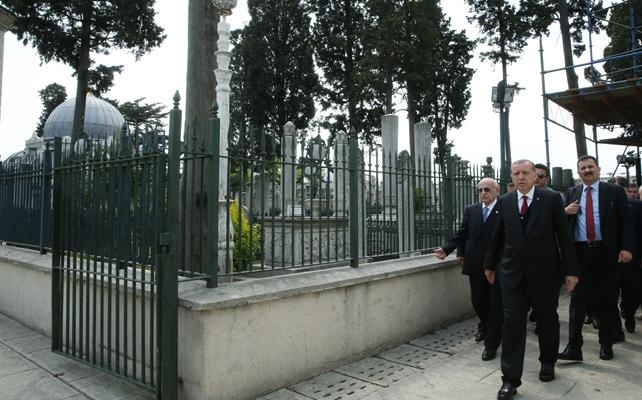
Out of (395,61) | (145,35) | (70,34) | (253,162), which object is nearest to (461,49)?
(395,61)

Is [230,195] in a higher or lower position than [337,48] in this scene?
lower

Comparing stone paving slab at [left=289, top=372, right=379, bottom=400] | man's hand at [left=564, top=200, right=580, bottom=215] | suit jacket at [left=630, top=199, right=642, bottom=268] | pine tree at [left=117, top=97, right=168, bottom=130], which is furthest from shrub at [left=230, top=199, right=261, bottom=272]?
pine tree at [left=117, top=97, right=168, bottom=130]

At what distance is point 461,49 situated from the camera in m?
31.4

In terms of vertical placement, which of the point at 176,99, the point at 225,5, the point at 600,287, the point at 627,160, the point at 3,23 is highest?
the point at 3,23

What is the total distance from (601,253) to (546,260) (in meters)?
1.29

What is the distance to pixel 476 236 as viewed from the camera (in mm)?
5027

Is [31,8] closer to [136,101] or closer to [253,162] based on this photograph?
[253,162]

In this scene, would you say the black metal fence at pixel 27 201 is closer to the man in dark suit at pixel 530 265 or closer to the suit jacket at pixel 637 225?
the man in dark suit at pixel 530 265

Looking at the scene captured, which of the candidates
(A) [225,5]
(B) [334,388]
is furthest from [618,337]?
(A) [225,5]

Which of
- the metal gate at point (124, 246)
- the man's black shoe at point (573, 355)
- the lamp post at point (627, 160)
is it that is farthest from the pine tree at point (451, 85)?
the metal gate at point (124, 246)

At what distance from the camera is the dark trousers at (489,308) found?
15.3ft

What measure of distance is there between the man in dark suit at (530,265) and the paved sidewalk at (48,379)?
9.61 feet

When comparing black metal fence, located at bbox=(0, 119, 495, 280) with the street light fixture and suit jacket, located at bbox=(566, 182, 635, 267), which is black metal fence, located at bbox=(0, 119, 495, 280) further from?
suit jacket, located at bbox=(566, 182, 635, 267)

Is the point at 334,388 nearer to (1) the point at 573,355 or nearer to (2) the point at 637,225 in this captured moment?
(1) the point at 573,355
